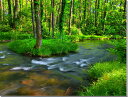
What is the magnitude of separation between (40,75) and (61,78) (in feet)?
3.39

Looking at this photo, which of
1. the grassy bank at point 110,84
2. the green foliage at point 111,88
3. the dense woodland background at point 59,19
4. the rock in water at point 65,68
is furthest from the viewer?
the rock in water at point 65,68

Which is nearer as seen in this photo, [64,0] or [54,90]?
[54,90]

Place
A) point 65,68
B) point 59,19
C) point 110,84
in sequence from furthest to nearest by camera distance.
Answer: point 59,19 < point 65,68 < point 110,84

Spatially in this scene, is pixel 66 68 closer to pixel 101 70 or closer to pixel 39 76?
pixel 39 76

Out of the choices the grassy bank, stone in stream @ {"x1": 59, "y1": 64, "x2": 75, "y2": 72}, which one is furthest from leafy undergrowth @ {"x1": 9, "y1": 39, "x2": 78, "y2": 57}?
the grassy bank

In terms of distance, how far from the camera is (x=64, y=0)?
18.4 m

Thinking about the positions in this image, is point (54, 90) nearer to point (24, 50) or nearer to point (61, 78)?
point (61, 78)

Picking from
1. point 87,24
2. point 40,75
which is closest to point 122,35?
point 40,75

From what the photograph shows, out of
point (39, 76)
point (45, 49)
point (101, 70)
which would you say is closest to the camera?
point (101, 70)

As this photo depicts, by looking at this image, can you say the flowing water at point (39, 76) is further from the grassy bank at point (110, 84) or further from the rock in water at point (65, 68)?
the grassy bank at point (110, 84)

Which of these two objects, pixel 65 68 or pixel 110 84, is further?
pixel 65 68

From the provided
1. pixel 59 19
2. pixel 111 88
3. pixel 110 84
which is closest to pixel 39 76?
pixel 110 84

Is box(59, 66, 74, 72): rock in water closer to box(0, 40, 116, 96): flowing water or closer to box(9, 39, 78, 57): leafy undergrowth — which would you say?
box(0, 40, 116, 96): flowing water

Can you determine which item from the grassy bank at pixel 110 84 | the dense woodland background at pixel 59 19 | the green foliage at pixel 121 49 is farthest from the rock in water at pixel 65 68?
the green foliage at pixel 121 49
